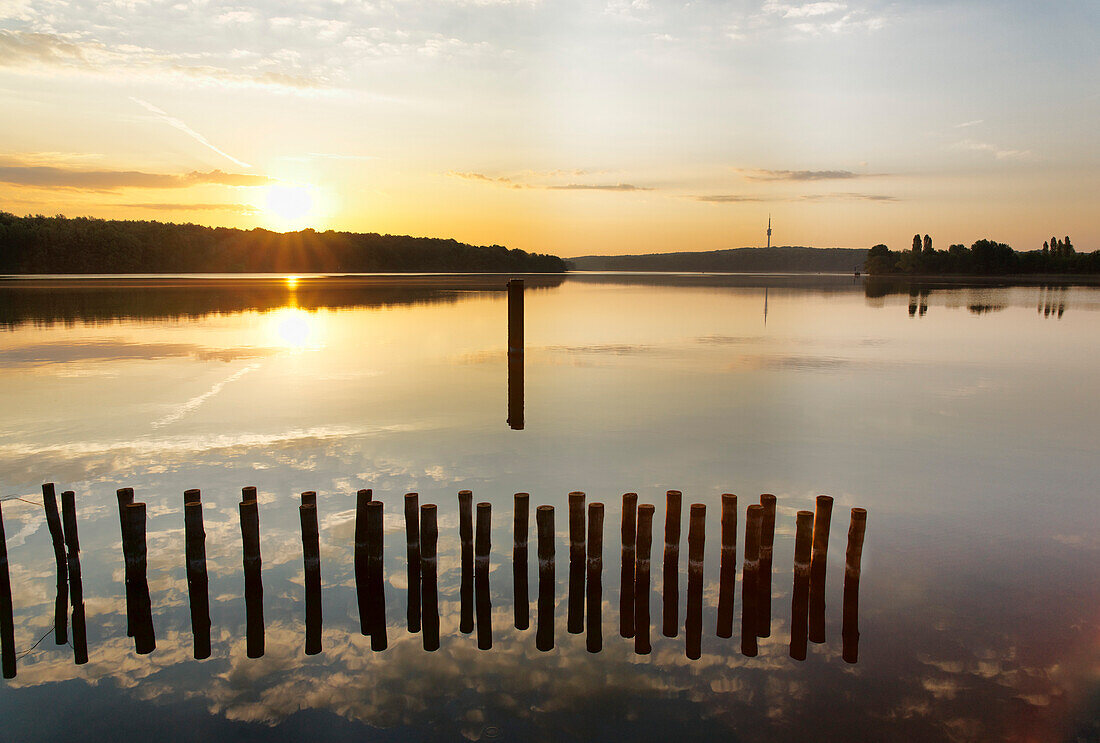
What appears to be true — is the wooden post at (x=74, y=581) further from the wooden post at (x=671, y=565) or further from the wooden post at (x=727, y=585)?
the wooden post at (x=727, y=585)

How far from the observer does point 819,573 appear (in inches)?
387

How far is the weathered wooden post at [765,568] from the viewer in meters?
9.73

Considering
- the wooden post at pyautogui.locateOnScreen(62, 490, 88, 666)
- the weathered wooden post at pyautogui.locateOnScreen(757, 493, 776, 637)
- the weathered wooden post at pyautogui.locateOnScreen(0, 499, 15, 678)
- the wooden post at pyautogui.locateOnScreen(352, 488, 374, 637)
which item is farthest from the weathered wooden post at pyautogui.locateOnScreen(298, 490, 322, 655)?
the weathered wooden post at pyautogui.locateOnScreen(757, 493, 776, 637)

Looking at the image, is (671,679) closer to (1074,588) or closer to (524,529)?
(524,529)

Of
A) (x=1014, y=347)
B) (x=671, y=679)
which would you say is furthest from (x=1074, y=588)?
(x=1014, y=347)

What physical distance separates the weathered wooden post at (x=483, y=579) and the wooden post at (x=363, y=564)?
152 centimetres

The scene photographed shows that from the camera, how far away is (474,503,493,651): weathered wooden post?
9844mm

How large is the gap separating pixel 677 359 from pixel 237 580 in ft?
95.4

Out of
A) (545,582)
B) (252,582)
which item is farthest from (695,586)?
(252,582)

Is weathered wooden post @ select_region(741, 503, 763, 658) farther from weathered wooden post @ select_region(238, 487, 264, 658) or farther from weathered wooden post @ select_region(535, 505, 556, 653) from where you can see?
weathered wooden post @ select_region(238, 487, 264, 658)

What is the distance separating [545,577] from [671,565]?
1.77m

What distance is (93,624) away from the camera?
10234 millimetres

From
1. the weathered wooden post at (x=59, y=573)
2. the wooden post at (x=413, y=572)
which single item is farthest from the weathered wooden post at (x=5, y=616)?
the wooden post at (x=413, y=572)

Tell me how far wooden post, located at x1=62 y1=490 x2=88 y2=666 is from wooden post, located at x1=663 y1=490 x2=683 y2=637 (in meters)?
7.91
